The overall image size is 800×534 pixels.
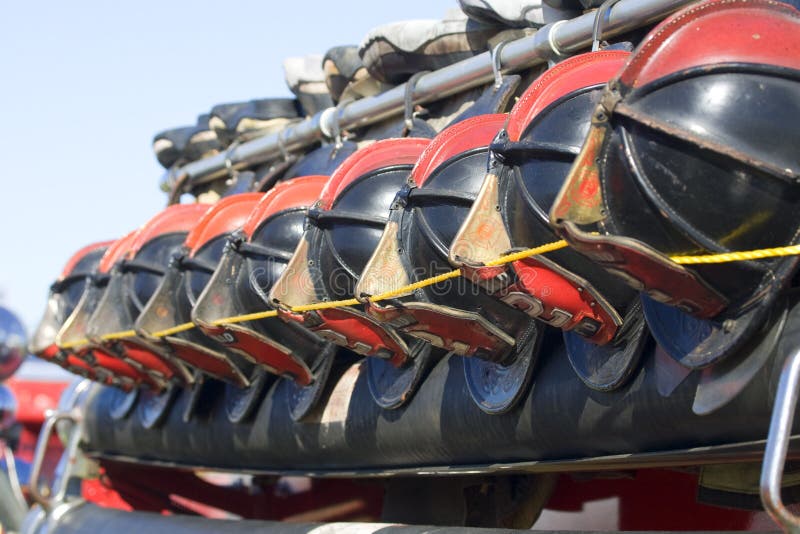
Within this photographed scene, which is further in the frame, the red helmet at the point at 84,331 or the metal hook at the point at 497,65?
the red helmet at the point at 84,331

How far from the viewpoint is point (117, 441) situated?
204 inches

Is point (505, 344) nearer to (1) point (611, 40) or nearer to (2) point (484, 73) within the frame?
(1) point (611, 40)

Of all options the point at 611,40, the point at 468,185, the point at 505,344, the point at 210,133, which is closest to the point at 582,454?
the point at 505,344

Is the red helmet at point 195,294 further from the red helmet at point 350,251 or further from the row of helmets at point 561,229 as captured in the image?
the red helmet at point 350,251

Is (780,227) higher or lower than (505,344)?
higher

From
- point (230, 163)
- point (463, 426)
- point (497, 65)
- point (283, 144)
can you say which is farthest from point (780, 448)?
point (230, 163)

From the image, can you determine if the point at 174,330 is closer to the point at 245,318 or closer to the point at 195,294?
the point at 195,294

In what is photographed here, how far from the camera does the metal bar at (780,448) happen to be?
1690mm

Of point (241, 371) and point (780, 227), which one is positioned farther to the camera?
point (241, 371)

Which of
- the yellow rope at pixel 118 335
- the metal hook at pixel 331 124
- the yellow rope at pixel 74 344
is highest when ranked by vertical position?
the metal hook at pixel 331 124

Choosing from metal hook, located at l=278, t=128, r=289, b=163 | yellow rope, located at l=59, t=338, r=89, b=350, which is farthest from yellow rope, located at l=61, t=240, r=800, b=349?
metal hook, located at l=278, t=128, r=289, b=163

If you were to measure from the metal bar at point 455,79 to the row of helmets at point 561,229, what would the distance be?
376mm

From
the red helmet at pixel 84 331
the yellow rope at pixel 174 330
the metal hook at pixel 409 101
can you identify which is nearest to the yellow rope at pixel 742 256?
the metal hook at pixel 409 101

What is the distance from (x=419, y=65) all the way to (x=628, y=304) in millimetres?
1825
